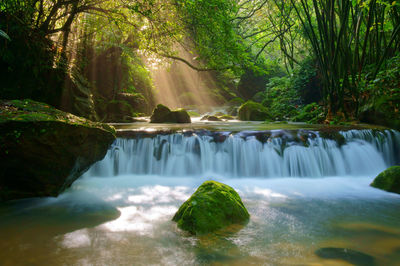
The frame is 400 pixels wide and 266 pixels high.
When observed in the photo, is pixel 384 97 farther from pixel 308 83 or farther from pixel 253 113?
pixel 253 113

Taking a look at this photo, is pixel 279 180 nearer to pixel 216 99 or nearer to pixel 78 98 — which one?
pixel 78 98

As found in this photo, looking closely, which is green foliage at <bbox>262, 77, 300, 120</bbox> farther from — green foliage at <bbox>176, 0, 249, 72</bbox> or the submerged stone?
the submerged stone

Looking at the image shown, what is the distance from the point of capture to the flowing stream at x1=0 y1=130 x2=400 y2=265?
8.13 ft

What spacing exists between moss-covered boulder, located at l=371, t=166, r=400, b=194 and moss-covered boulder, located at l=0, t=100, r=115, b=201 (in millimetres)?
5295

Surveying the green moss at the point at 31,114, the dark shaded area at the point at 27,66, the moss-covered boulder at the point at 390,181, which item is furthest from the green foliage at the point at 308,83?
the green moss at the point at 31,114

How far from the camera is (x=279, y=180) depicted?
5.88 metres

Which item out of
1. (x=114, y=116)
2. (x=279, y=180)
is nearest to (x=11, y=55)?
(x=114, y=116)

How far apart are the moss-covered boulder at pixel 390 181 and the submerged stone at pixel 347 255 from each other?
2865 millimetres

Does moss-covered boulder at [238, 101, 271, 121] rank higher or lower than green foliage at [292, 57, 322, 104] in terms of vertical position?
lower

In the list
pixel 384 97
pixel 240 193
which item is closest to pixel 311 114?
pixel 384 97

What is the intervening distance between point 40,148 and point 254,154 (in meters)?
4.70

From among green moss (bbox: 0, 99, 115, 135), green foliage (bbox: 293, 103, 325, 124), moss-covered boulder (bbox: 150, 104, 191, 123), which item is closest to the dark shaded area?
green moss (bbox: 0, 99, 115, 135)

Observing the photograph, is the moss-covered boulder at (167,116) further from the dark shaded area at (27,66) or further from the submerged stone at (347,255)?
the submerged stone at (347,255)

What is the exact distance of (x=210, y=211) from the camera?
2.98m
